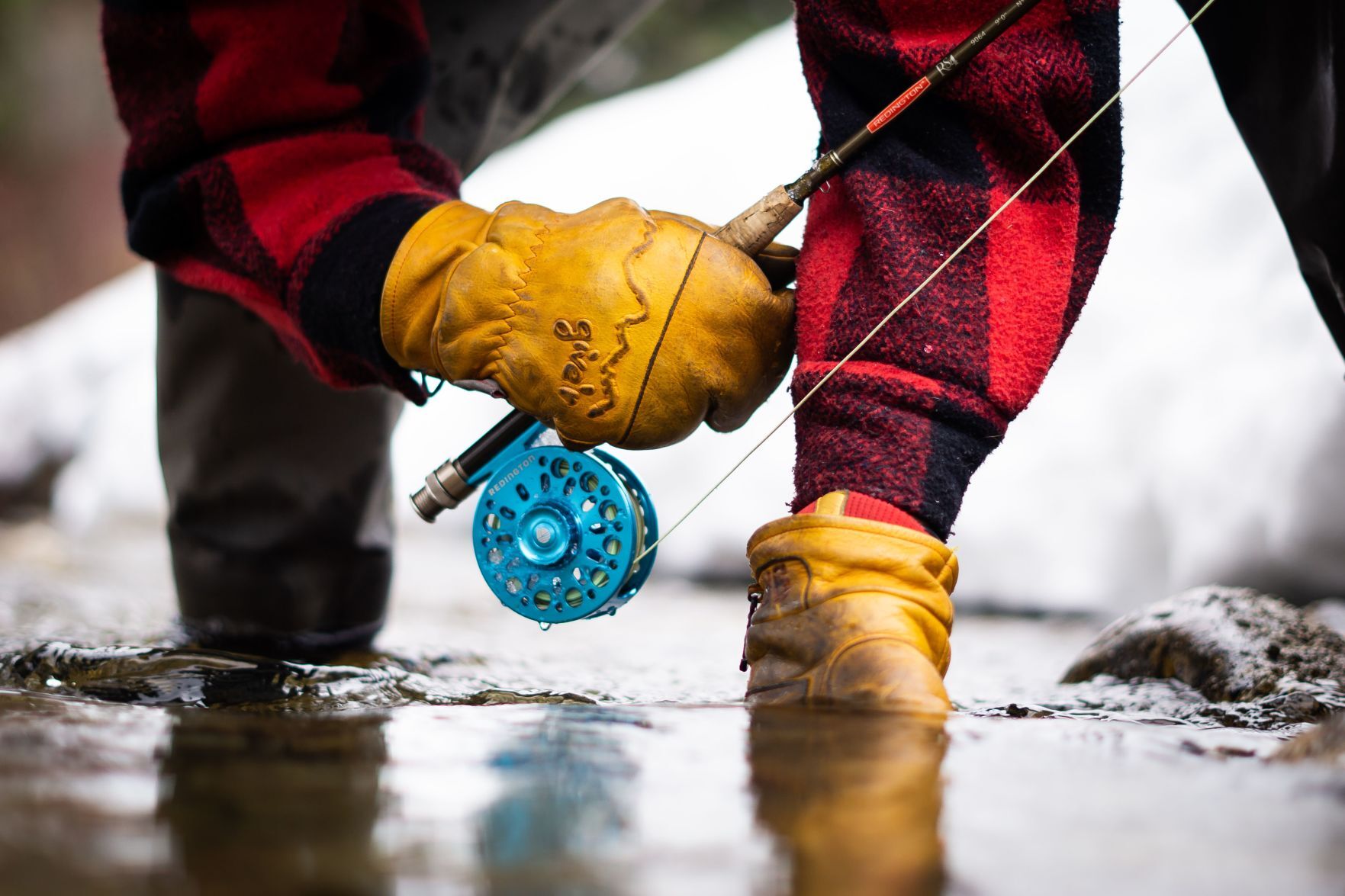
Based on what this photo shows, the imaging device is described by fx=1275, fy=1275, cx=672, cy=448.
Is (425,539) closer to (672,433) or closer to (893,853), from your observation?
(672,433)

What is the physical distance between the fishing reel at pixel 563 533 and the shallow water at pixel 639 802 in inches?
6.3

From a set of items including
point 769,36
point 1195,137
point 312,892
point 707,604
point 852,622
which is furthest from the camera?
point 769,36

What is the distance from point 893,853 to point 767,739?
218 mm

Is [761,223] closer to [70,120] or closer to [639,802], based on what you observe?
[639,802]

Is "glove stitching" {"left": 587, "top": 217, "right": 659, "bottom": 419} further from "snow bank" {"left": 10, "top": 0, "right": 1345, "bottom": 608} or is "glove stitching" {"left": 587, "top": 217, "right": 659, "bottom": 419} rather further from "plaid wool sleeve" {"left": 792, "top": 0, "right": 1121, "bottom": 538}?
"snow bank" {"left": 10, "top": 0, "right": 1345, "bottom": 608}

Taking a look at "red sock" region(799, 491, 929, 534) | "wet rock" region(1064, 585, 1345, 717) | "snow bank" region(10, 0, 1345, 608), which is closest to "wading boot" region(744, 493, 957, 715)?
"red sock" region(799, 491, 929, 534)

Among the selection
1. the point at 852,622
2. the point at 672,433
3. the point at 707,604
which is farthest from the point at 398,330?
the point at 707,604

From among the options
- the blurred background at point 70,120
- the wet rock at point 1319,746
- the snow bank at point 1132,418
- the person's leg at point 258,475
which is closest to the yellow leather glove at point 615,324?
the wet rock at point 1319,746

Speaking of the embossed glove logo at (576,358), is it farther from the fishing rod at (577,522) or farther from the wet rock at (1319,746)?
the wet rock at (1319,746)

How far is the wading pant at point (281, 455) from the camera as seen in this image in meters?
1.62

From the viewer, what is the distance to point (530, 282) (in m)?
0.98

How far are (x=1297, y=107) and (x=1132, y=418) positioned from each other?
3.68ft

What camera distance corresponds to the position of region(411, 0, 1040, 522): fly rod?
924 mm

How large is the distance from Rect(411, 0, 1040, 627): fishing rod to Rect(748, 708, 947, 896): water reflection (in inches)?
10.1
